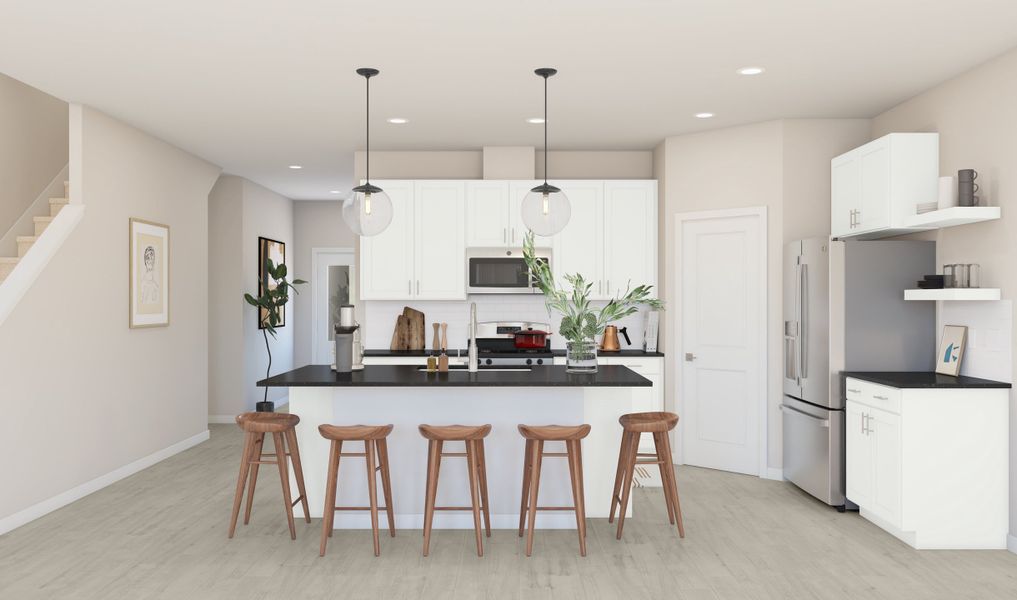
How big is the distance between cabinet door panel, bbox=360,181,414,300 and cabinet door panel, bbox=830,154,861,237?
357 centimetres

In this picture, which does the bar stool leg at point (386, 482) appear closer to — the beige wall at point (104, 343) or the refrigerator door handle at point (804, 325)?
the beige wall at point (104, 343)

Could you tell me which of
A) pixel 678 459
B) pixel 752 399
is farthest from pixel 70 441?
pixel 752 399

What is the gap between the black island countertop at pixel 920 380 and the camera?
417 cm

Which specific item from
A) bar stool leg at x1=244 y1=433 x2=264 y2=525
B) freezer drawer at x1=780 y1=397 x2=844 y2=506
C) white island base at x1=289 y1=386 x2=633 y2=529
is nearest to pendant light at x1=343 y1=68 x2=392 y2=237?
white island base at x1=289 y1=386 x2=633 y2=529

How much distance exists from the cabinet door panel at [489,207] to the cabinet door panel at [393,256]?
0.56 meters

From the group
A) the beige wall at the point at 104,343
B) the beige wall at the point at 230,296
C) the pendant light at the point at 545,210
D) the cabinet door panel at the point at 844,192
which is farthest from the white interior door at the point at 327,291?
the cabinet door panel at the point at 844,192

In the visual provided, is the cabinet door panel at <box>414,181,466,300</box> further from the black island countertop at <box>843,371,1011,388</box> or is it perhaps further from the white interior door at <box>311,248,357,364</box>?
the white interior door at <box>311,248,357,364</box>

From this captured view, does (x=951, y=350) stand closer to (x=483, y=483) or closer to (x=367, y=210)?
(x=483, y=483)

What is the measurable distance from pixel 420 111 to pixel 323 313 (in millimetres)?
5522

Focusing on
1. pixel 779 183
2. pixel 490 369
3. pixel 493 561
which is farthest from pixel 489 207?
pixel 493 561

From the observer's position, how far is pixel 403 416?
448cm

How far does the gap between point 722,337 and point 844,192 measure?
1.53m

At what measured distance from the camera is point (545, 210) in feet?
14.4

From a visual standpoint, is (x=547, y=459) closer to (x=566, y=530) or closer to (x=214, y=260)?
(x=566, y=530)
